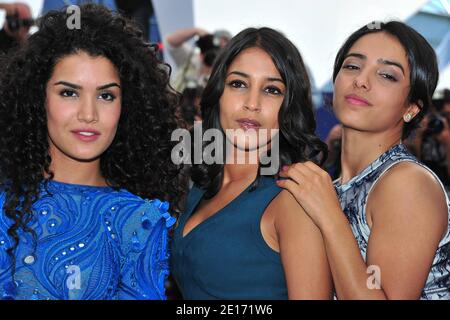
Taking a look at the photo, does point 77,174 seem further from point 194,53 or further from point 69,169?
point 194,53

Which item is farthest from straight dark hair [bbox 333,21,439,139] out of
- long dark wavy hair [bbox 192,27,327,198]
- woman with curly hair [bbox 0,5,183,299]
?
Result: woman with curly hair [bbox 0,5,183,299]

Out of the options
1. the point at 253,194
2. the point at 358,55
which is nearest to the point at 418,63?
the point at 358,55

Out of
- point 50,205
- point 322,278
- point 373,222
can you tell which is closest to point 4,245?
point 50,205

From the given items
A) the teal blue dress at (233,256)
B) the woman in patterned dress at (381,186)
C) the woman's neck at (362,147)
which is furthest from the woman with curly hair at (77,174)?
the woman's neck at (362,147)

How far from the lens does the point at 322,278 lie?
1.96 metres

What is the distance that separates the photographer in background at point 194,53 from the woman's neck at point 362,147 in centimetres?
161

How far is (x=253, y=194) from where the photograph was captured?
88.4 inches

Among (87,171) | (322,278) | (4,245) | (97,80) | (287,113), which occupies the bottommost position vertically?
(322,278)

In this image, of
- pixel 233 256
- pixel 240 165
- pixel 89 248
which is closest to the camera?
pixel 89 248

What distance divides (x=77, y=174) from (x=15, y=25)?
6.51 ft

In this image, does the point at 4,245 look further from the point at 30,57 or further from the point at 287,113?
the point at 287,113

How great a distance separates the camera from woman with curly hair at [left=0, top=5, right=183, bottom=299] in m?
1.95

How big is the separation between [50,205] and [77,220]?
9 centimetres

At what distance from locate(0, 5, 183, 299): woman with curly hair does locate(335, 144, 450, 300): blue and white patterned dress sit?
0.60m
